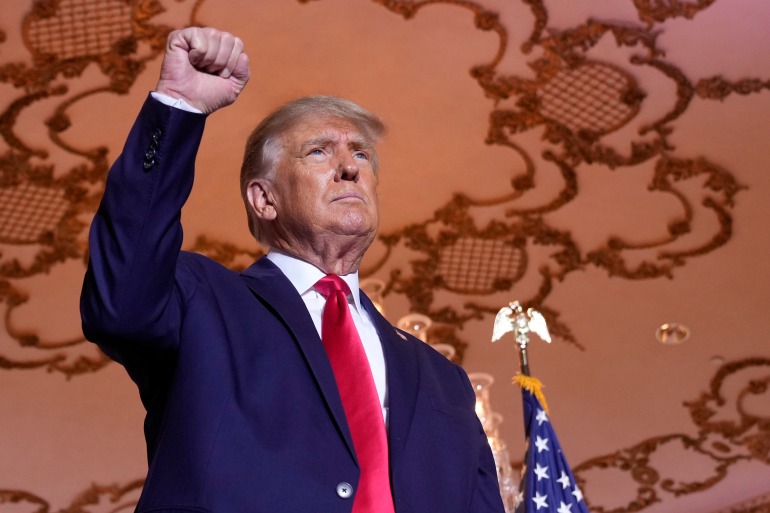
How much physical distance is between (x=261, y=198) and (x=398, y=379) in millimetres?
456

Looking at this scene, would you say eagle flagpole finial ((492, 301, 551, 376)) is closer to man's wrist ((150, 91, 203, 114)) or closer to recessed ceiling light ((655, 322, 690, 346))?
man's wrist ((150, 91, 203, 114))

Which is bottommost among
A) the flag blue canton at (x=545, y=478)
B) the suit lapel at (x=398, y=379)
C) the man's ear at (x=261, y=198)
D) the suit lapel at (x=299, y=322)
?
the flag blue canton at (x=545, y=478)

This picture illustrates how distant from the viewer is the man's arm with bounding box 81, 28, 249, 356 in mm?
1517

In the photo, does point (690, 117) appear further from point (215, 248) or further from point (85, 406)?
point (85, 406)

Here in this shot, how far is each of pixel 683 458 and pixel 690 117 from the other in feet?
10.1

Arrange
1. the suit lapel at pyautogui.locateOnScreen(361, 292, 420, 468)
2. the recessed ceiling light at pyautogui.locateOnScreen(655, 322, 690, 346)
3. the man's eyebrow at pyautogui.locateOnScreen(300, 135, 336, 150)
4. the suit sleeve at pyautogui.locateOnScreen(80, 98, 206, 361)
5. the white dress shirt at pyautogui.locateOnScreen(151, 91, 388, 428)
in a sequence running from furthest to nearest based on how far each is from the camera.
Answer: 1. the recessed ceiling light at pyautogui.locateOnScreen(655, 322, 690, 346)
2. the man's eyebrow at pyautogui.locateOnScreen(300, 135, 336, 150)
3. the white dress shirt at pyautogui.locateOnScreen(151, 91, 388, 428)
4. the suit lapel at pyautogui.locateOnScreen(361, 292, 420, 468)
5. the suit sleeve at pyautogui.locateOnScreen(80, 98, 206, 361)

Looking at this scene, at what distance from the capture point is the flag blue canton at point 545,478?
3215 mm

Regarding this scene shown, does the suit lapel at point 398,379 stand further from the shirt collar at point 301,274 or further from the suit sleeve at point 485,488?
the suit sleeve at point 485,488

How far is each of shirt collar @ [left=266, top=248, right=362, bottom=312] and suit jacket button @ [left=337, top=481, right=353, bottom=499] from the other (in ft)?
1.38

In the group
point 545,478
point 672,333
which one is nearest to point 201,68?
point 545,478

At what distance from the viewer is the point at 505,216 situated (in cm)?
584

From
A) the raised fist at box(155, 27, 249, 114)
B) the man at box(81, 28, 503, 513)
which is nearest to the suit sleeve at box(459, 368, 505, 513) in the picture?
the man at box(81, 28, 503, 513)

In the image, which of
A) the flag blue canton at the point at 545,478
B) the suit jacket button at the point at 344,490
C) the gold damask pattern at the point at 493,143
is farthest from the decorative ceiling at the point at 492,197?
the suit jacket button at the point at 344,490

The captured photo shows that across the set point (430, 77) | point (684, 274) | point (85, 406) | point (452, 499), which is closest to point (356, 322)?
point (452, 499)
